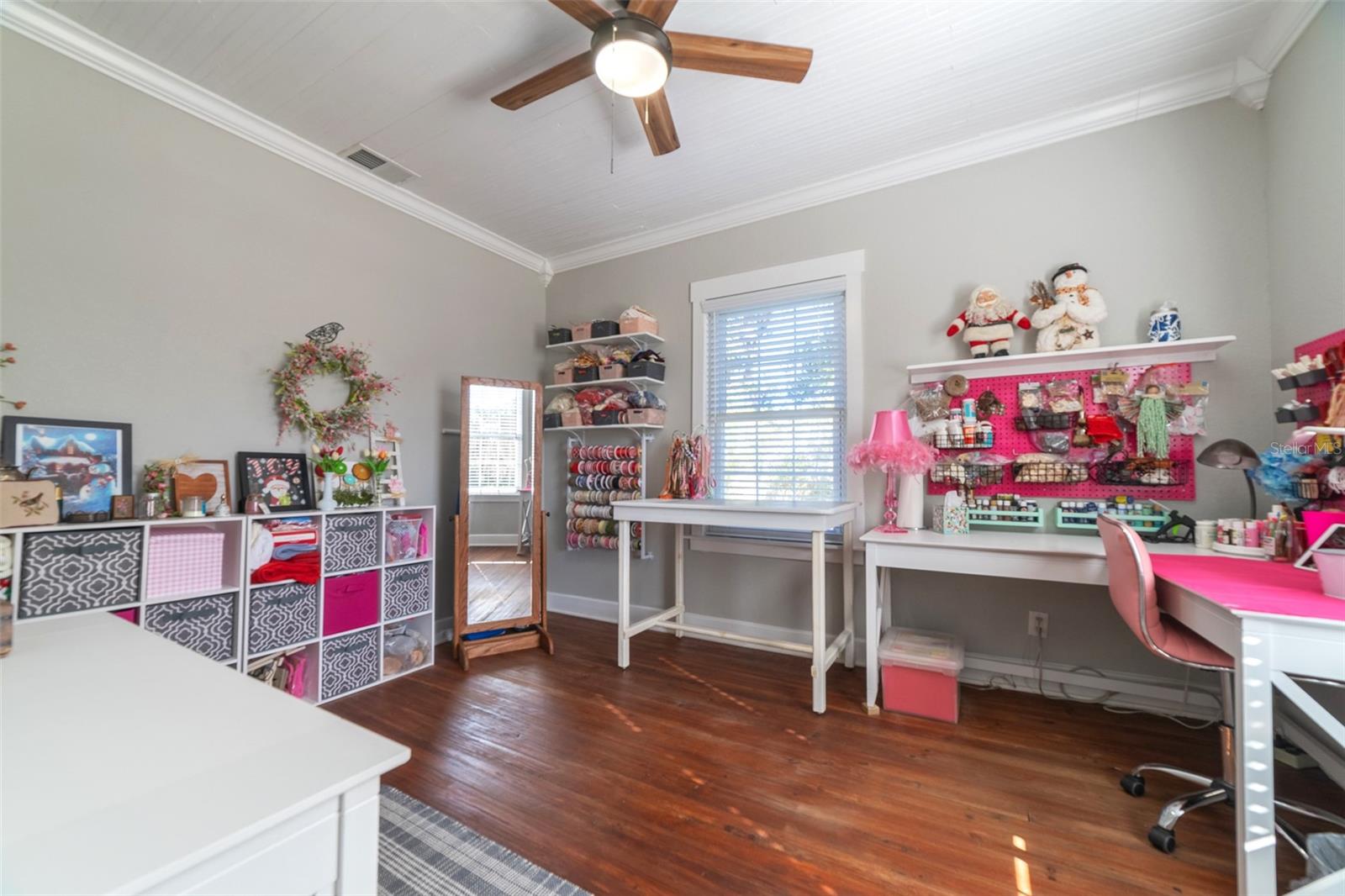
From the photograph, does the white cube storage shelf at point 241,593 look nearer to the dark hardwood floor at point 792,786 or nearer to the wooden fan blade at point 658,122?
the dark hardwood floor at point 792,786

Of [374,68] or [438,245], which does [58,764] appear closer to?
[374,68]

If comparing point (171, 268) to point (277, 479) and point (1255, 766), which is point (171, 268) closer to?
point (277, 479)

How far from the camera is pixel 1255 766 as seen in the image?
49.6 inches

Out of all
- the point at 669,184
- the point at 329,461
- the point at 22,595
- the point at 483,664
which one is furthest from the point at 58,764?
the point at 669,184

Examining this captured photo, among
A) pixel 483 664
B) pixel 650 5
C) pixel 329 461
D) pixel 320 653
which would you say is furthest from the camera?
pixel 483 664

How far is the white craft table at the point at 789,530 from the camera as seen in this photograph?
2438 mm

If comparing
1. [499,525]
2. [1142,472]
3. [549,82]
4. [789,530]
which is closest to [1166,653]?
[1142,472]

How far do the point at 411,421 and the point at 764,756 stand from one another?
2754 millimetres

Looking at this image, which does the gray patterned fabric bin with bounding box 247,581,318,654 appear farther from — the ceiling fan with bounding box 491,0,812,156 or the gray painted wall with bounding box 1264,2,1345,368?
the gray painted wall with bounding box 1264,2,1345,368

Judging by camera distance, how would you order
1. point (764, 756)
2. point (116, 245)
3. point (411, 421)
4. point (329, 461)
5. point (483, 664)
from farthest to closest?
1. point (411, 421)
2. point (483, 664)
3. point (329, 461)
4. point (116, 245)
5. point (764, 756)

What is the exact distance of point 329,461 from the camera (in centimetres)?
276

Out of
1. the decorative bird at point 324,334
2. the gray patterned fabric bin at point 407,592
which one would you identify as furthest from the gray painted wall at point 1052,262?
the decorative bird at point 324,334

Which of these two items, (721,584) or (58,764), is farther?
(721,584)

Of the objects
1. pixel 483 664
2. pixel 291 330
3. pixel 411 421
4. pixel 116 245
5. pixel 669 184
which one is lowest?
pixel 483 664
